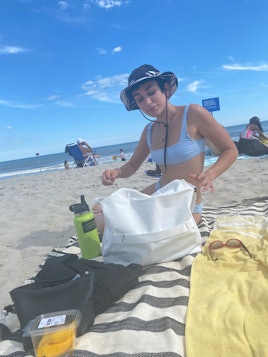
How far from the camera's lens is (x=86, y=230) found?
2025 mm

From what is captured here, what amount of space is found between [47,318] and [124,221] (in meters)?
0.75

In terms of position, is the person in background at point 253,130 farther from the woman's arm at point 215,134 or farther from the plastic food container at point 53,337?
the plastic food container at point 53,337

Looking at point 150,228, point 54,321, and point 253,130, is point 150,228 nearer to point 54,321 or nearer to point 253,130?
point 54,321

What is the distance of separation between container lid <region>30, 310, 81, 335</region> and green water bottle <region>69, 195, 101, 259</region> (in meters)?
0.83

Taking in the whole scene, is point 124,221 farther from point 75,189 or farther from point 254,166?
point 254,166

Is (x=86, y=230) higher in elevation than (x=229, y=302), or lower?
higher

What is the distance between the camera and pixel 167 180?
261 centimetres

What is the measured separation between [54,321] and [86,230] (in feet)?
3.01

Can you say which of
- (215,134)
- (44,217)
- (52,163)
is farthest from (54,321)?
(52,163)

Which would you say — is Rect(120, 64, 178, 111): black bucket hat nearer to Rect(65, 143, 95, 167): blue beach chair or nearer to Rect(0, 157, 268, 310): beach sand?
Rect(0, 157, 268, 310): beach sand

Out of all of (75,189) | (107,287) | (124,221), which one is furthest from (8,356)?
(75,189)

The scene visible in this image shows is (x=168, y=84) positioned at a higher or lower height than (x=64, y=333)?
higher

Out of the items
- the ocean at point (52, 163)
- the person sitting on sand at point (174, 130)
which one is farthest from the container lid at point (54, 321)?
the ocean at point (52, 163)

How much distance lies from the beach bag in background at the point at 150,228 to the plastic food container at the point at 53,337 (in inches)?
27.6
